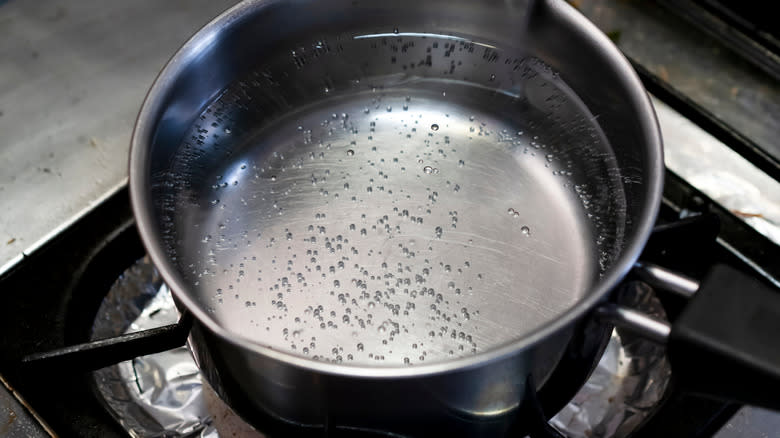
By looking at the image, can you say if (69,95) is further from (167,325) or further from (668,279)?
(668,279)

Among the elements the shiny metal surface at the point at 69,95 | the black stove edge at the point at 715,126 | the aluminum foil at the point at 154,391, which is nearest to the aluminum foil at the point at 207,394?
the aluminum foil at the point at 154,391

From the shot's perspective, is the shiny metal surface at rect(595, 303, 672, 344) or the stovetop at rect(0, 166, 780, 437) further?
the stovetop at rect(0, 166, 780, 437)

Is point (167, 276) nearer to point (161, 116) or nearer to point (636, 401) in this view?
point (161, 116)

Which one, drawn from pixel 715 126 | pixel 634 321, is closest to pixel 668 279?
pixel 634 321

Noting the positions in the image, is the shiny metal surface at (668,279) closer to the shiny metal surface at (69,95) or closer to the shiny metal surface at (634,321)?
the shiny metal surface at (634,321)

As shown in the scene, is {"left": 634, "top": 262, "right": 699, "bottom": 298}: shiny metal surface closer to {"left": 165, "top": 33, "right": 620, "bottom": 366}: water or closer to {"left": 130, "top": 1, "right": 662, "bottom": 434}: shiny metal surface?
{"left": 130, "top": 1, "right": 662, "bottom": 434}: shiny metal surface

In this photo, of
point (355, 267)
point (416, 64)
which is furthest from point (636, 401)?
point (416, 64)

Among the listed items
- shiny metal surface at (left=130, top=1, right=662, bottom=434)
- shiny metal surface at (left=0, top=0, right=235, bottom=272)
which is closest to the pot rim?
shiny metal surface at (left=130, top=1, right=662, bottom=434)
